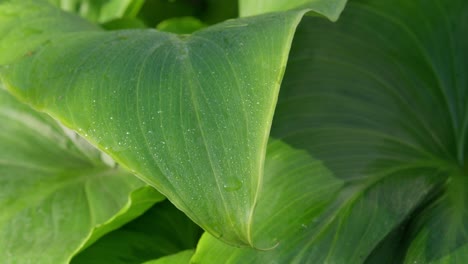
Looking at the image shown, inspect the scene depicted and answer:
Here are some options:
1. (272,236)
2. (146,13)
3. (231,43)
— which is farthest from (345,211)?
(146,13)

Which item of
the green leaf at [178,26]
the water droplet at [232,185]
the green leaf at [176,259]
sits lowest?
the green leaf at [176,259]

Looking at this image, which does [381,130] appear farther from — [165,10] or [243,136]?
[165,10]

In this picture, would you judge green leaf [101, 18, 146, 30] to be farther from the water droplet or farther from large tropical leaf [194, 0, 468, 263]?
the water droplet

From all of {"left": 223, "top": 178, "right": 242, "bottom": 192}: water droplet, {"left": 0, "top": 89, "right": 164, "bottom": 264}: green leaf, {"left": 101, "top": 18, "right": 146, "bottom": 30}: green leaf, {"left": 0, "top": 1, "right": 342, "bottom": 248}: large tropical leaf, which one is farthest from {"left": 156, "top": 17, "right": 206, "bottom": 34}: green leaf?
{"left": 223, "top": 178, "right": 242, "bottom": 192}: water droplet

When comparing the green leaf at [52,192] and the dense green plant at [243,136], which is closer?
the dense green plant at [243,136]

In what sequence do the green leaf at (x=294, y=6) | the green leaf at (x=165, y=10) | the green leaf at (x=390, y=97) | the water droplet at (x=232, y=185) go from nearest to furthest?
the water droplet at (x=232, y=185) < the green leaf at (x=294, y=6) < the green leaf at (x=390, y=97) < the green leaf at (x=165, y=10)

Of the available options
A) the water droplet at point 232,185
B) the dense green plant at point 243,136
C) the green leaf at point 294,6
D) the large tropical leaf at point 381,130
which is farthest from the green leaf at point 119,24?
the water droplet at point 232,185

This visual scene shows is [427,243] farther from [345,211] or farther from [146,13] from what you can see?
[146,13]

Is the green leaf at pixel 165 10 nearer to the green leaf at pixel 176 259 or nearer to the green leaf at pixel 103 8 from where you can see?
the green leaf at pixel 103 8

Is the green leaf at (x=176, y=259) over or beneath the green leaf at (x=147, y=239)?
over
